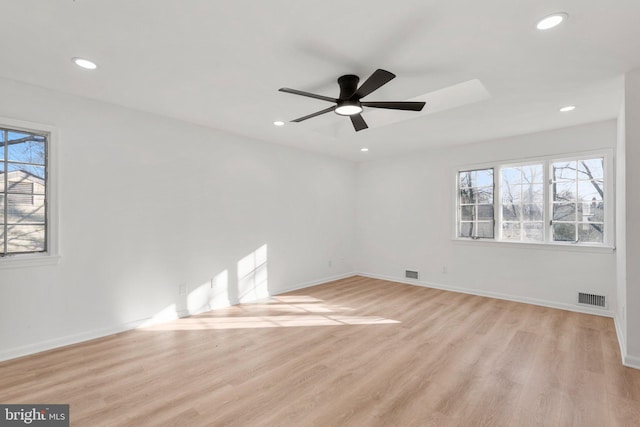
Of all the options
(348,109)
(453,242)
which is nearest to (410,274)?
(453,242)

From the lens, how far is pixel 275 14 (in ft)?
6.15

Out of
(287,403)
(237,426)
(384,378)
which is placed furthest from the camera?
(384,378)

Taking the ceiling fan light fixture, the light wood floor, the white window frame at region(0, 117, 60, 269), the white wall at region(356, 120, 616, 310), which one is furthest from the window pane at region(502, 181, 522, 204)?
the white window frame at region(0, 117, 60, 269)

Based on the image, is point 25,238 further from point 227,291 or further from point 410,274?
point 410,274

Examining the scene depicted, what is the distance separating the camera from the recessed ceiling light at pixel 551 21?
186 centimetres

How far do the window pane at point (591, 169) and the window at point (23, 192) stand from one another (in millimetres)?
6549

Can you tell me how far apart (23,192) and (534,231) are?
639 centimetres

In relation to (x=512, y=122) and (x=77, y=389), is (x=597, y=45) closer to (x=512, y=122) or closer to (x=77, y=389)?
(x=512, y=122)

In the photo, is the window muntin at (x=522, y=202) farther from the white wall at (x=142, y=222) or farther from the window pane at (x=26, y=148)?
the window pane at (x=26, y=148)

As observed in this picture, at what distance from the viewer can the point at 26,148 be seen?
2.88m

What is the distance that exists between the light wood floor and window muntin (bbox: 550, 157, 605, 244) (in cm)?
114

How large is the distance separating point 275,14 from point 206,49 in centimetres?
71

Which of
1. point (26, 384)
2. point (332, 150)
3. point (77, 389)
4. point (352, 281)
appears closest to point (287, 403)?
point (77, 389)

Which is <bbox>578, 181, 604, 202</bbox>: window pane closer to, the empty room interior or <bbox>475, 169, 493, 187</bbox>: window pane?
the empty room interior
